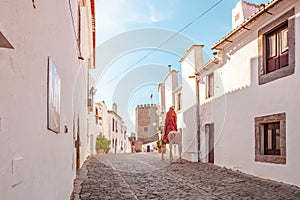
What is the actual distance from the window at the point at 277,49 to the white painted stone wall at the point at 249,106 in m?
0.14

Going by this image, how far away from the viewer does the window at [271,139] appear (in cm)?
757

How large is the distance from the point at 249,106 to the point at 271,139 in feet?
4.06

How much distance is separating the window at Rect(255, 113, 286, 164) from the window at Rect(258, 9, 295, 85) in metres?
1.04

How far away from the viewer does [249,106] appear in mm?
9195

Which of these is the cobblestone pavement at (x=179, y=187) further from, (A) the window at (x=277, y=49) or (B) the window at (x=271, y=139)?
(A) the window at (x=277, y=49)

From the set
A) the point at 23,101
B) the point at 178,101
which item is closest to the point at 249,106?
the point at 23,101

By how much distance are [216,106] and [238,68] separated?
87.5 inches

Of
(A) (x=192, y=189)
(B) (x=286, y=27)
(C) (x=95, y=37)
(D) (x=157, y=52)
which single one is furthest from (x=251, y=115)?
(C) (x=95, y=37)

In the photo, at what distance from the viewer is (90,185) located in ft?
22.8

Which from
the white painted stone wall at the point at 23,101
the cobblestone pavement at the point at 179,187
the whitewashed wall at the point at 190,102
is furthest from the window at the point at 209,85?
the white painted stone wall at the point at 23,101

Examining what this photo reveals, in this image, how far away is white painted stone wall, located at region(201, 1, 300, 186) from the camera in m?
7.16

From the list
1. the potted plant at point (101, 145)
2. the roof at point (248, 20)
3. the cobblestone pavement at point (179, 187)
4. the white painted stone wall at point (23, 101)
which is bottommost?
the potted plant at point (101, 145)

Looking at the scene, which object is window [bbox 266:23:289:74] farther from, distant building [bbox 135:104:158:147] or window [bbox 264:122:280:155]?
distant building [bbox 135:104:158:147]

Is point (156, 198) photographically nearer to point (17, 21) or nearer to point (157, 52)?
point (17, 21)
